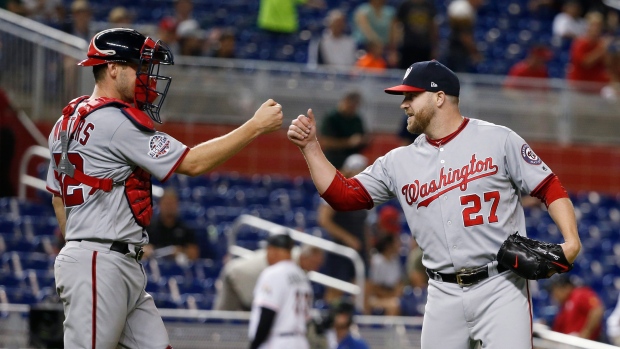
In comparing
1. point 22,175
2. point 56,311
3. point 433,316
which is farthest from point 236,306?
point 433,316

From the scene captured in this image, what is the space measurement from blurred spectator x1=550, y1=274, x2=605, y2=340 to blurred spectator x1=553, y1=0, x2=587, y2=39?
279 inches

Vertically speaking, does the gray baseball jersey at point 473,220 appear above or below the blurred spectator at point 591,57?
below

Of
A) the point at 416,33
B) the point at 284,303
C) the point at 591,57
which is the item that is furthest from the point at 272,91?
the point at 284,303

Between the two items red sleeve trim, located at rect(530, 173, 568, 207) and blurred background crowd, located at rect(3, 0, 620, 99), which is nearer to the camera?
red sleeve trim, located at rect(530, 173, 568, 207)

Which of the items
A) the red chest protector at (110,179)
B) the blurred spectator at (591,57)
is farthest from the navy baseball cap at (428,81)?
the blurred spectator at (591,57)

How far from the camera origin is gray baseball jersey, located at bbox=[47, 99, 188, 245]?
16.0 ft

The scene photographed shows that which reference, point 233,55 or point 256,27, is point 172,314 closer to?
point 233,55

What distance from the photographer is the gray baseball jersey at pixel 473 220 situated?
506cm

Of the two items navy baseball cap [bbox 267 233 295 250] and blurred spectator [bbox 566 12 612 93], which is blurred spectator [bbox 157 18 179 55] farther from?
blurred spectator [bbox 566 12 612 93]

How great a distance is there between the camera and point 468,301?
16.7 ft

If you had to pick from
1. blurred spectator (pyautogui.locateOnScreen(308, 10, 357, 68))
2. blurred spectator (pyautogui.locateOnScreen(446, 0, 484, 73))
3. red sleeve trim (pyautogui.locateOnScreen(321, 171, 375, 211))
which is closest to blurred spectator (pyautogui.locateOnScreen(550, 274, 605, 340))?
blurred spectator (pyautogui.locateOnScreen(446, 0, 484, 73))

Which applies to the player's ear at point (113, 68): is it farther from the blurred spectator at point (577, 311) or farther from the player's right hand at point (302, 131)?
the blurred spectator at point (577, 311)

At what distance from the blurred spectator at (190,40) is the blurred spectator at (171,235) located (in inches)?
125

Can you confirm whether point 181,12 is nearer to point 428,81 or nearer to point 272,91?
point 272,91
